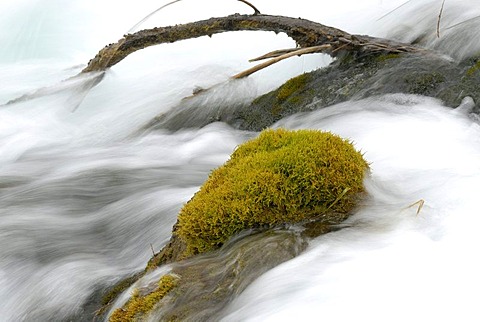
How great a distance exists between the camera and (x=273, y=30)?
23.1 ft

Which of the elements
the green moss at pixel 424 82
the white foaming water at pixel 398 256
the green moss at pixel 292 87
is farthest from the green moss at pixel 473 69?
the green moss at pixel 292 87

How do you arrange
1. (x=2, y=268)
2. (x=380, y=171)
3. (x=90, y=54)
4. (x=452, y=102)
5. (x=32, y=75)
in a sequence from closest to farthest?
(x=380, y=171), (x=2, y=268), (x=452, y=102), (x=32, y=75), (x=90, y=54)

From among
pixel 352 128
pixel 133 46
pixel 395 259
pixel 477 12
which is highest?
pixel 133 46

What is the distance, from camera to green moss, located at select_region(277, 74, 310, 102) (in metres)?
6.66

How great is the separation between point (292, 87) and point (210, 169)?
144 centimetres

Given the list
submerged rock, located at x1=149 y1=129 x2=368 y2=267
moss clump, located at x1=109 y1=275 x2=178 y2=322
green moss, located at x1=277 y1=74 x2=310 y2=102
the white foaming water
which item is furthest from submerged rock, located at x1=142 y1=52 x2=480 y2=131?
moss clump, located at x1=109 y1=275 x2=178 y2=322

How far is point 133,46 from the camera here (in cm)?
732

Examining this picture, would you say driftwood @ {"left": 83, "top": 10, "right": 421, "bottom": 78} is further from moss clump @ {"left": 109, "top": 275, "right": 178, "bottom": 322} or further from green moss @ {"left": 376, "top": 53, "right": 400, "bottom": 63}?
moss clump @ {"left": 109, "top": 275, "right": 178, "bottom": 322}

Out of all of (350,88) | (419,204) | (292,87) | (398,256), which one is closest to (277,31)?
(292,87)

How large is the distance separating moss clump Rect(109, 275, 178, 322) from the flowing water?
422 mm

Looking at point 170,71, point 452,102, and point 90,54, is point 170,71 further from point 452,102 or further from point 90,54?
point 452,102

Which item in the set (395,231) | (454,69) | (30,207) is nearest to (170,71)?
(30,207)

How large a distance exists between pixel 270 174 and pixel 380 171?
3.60 feet

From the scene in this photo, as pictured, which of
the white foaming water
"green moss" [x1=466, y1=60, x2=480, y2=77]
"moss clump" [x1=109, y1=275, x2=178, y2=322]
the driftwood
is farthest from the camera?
the driftwood
